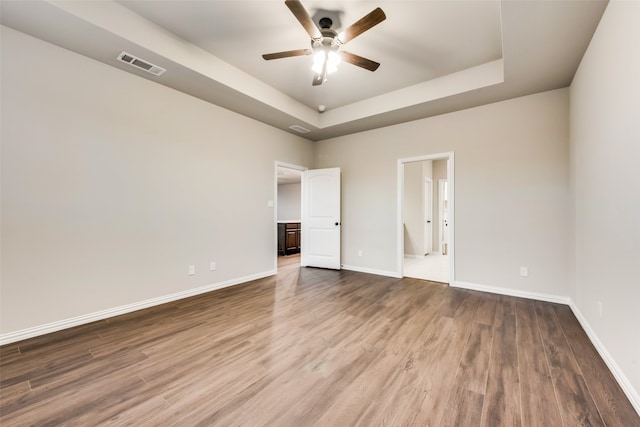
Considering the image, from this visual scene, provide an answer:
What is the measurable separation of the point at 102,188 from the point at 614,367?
4.65 meters

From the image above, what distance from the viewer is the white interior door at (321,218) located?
17.1 feet

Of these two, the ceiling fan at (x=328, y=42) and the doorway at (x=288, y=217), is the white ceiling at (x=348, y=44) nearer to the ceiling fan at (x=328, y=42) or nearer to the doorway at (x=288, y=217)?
the ceiling fan at (x=328, y=42)

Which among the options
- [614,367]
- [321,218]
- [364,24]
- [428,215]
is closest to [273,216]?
[321,218]

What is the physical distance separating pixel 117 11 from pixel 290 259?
520 cm

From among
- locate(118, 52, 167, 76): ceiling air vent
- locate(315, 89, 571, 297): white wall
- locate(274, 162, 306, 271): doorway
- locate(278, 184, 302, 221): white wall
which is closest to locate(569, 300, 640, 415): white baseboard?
locate(315, 89, 571, 297): white wall

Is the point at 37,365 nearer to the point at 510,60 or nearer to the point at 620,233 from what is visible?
the point at 620,233

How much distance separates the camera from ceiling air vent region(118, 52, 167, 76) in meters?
2.66

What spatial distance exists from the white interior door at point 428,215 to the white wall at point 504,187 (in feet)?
8.97

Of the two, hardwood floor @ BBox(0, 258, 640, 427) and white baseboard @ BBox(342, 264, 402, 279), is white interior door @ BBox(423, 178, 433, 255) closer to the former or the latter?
white baseboard @ BBox(342, 264, 402, 279)

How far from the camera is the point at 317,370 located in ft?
6.23

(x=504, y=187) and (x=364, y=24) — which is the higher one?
(x=364, y=24)

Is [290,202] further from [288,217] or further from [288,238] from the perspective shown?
[288,238]

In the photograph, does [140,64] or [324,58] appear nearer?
[324,58]

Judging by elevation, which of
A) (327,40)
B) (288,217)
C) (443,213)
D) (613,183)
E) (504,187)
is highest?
(327,40)
